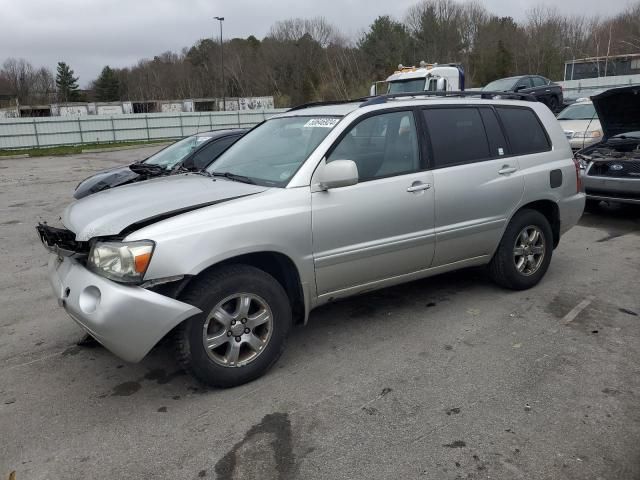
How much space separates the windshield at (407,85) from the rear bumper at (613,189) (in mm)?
8578

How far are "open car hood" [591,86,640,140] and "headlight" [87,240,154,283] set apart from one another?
686cm

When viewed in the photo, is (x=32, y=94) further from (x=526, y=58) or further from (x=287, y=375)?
(x=287, y=375)

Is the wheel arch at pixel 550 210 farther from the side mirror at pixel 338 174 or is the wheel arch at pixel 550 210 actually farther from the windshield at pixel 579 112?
the windshield at pixel 579 112

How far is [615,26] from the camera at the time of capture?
57188mm

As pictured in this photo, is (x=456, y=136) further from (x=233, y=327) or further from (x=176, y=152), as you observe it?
(x=176, y=152)

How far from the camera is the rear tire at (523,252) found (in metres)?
4.85

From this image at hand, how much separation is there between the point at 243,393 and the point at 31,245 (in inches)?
213

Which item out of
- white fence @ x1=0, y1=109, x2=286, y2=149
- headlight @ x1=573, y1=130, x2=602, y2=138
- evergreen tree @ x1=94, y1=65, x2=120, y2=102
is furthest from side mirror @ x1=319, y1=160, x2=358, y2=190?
evergreen tree @ x1=94, y1=65, x2=120, y2=102

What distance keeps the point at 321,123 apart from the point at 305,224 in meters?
0.94

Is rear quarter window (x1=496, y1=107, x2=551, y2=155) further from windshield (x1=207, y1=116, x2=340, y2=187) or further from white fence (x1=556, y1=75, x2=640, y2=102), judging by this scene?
white fence (x1=556, y1=75, x2=640, y2=102)

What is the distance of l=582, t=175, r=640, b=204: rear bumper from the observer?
24.1ft

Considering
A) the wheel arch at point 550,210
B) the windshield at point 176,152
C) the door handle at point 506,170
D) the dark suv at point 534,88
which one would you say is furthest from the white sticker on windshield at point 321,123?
the dark suv at point 534,88

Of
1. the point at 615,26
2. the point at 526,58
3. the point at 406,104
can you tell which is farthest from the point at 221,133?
the point at 615,26

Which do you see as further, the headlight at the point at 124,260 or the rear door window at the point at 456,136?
the rear door window at the point at 456,136
